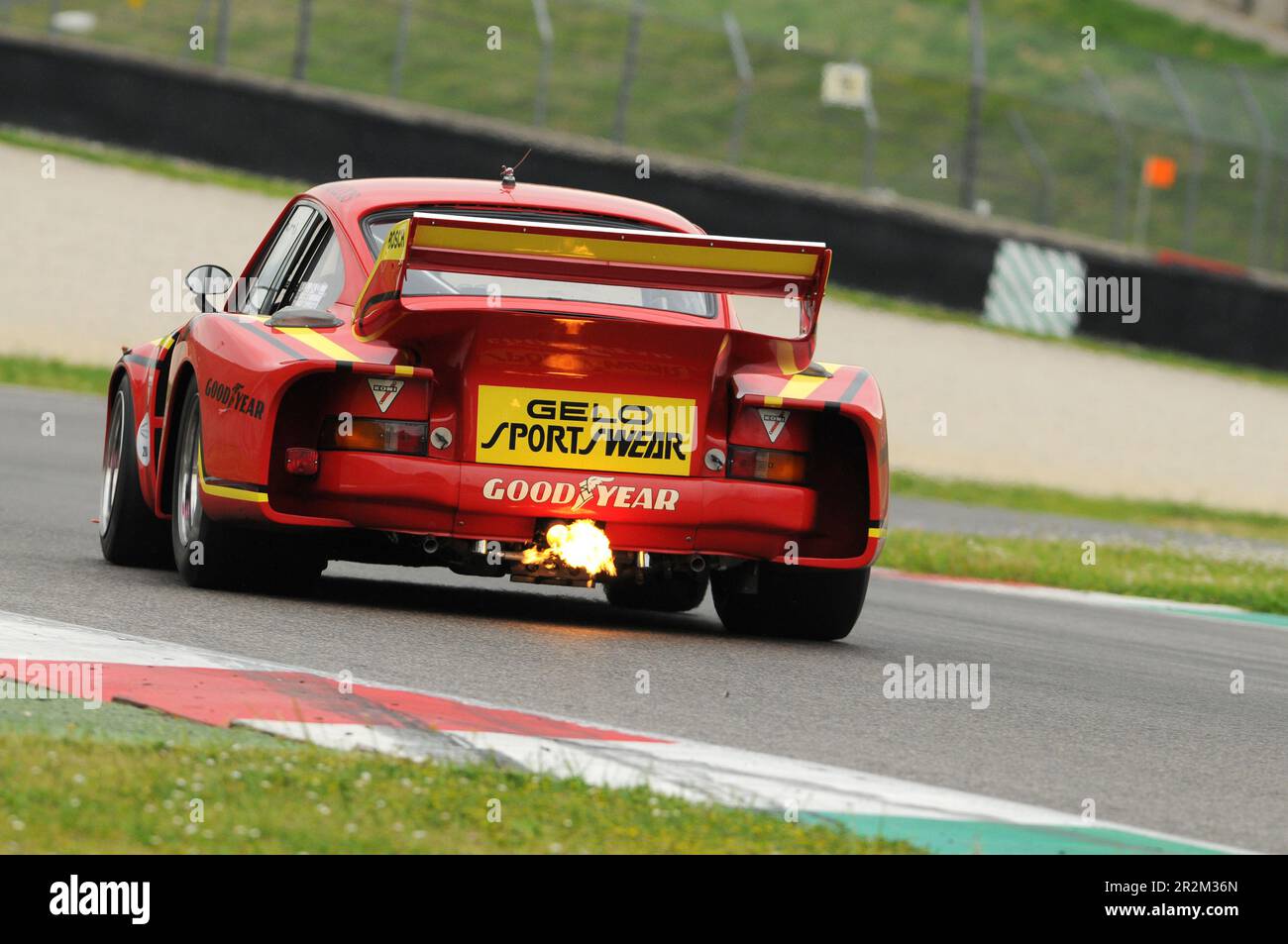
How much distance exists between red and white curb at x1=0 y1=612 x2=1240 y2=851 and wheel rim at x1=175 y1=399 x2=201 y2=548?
5.25ft

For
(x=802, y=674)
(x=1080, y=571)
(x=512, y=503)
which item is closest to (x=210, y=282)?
(x=512, y=503)

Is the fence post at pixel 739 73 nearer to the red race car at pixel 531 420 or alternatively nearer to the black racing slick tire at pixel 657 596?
the black racing slick tire at pixel 657 596

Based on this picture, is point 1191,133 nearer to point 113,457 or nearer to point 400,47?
point 400,47

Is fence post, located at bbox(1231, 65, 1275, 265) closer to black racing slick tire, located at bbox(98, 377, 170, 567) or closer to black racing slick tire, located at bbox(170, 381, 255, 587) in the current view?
black racing slick tire, located at bbox(98, 377, 170, 567)

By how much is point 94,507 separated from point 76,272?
1281cm

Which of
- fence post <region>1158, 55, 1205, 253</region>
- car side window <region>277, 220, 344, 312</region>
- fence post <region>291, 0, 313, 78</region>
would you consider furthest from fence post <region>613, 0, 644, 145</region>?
car side window <region>277, 220, 344, 312</region>

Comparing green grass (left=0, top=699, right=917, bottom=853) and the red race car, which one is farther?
the red race car

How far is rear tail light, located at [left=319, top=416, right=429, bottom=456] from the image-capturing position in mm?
7438

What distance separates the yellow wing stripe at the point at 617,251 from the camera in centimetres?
733

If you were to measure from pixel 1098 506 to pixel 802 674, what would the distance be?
49.8 ft

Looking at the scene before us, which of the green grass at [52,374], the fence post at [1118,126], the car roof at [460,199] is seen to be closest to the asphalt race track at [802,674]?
the car roof at [460,199]

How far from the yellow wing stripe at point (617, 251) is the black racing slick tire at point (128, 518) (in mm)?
1975

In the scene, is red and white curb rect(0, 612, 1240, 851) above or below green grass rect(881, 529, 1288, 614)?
above

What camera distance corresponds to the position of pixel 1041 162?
94.3 feet
